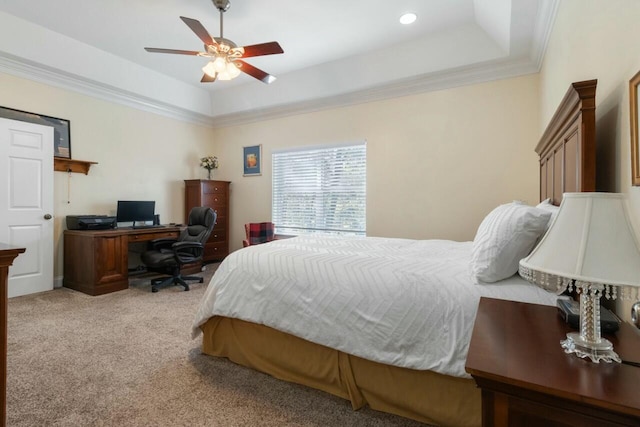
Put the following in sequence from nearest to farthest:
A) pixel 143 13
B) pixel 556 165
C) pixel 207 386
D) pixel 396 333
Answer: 1. pixel 396 333
2. pixel 207 386
3. pixel 556 165
4. pixel 143 13

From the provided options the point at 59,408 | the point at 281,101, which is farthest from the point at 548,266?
the point at 281,101

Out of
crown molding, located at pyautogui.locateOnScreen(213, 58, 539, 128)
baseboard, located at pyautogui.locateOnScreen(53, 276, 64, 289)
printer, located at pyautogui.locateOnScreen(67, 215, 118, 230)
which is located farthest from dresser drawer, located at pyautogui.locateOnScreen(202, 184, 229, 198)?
baseboard, located at pyautogui.locateOnScreen(53, 276, 64, 289)

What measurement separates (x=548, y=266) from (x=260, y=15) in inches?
142

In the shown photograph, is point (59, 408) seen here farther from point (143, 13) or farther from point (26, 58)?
point (26, 58)

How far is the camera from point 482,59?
11.2 ft

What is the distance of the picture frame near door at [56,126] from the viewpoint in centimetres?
359

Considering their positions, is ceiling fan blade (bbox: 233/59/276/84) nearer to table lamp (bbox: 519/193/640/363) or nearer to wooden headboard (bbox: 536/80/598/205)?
wooden headboard (bbox: 536/80/598/205)

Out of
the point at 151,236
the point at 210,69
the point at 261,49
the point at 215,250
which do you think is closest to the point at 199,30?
the point at 210,69

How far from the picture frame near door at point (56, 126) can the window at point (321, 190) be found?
2813mm

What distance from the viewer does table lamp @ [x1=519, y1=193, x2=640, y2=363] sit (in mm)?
708

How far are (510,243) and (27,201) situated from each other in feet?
16.0

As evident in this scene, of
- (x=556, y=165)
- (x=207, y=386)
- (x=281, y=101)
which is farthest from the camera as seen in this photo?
(x=281, y=101)

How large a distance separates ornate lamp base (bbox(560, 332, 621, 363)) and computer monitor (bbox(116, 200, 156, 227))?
4933 millimetres

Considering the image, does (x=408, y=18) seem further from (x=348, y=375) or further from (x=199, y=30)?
(x=348, y=375)
